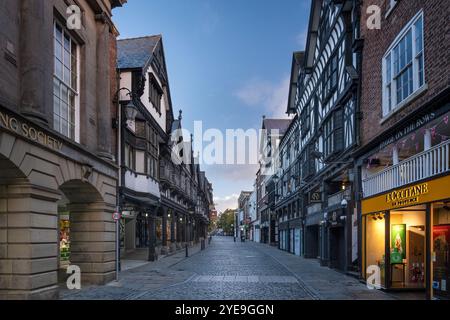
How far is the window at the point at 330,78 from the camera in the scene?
24361mm

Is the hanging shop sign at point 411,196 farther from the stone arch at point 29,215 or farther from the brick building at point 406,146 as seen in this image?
the stone arch at point 29,215

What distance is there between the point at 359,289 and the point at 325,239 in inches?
406

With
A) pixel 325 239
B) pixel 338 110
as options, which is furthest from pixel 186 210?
pixel 338 110

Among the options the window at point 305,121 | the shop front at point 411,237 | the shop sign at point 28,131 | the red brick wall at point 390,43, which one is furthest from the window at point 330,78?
the shop sign at point 28,131

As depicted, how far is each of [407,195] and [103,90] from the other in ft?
36.2

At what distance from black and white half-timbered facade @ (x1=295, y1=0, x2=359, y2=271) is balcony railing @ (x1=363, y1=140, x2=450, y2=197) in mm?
3320

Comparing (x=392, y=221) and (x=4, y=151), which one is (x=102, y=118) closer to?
(x=4, y=151)

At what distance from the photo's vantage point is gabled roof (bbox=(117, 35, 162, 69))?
86.9 ft

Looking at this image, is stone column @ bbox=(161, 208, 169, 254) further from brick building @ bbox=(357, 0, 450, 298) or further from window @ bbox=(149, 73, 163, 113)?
brick building @ bbox=(357, 0, 450, 298)

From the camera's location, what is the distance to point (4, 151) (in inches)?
412

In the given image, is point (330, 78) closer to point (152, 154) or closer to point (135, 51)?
point (152, 154)

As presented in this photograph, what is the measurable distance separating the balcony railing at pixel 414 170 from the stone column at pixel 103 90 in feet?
31.9

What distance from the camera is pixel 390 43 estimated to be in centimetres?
1622

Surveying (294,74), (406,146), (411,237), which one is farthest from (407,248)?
(294,74)
